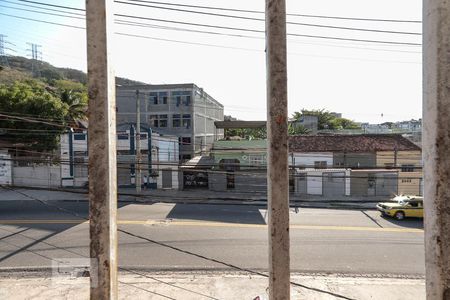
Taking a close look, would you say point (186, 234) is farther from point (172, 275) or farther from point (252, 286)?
point (252, 286)

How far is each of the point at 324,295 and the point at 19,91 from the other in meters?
30.7

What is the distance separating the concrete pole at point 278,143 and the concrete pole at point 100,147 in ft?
3.84

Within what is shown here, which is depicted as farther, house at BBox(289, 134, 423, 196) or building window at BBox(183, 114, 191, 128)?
building window at BBox(183, 114, 191, 128)

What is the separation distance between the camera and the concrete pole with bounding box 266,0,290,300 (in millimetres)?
2832

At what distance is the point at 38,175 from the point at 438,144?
3162 cm

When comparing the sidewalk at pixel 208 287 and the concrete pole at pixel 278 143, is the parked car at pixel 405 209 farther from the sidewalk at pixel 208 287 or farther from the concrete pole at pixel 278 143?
the concrete pole at pixel 278 143

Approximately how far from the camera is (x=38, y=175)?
97.3 feet

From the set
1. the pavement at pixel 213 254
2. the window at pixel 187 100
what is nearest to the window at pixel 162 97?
the window at pixel 187 100

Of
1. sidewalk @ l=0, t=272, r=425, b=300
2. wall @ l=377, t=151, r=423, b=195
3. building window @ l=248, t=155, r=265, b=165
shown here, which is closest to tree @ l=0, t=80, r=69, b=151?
building window @ l=248, t=155, r=265, b=165

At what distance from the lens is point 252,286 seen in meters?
9.34

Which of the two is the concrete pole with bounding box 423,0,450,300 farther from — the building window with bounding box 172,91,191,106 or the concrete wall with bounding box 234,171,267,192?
the building window with bounding box 172,91,191,106

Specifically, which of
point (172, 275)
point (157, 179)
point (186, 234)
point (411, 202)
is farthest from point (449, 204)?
point (157, 179)

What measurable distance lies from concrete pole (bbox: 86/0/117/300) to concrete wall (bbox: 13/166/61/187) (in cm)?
2952

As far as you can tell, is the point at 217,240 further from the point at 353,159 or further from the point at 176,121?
the point at 176,121
